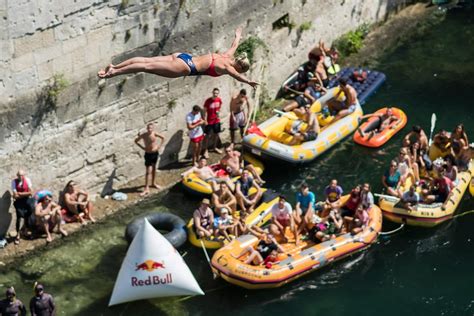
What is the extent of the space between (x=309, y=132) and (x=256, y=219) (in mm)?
3451

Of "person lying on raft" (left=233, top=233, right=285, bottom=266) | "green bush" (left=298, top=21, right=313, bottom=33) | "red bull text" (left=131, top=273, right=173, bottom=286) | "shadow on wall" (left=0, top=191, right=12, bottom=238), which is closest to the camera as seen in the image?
"red bull text" (left=131, top=273, right=173, bottom=286)

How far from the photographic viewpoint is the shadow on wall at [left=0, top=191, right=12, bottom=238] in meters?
19.5

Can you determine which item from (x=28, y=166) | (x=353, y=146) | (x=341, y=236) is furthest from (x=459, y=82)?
(x=28, y=166)

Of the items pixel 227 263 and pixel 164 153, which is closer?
pixel 227 263

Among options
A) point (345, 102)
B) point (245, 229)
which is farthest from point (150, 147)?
point (345, 102)

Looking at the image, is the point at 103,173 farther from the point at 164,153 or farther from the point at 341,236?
the point at 341,236

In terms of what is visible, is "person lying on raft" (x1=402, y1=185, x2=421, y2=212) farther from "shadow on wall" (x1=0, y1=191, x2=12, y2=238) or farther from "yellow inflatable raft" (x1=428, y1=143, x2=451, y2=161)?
"shadow on wall" (x1=0, y1=191, x2=12, y2=238)

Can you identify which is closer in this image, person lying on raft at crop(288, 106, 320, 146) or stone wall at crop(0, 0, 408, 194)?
stone wall at crop(0, 0, 408, 194)

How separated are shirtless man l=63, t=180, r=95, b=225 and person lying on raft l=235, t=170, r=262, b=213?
2.96 m

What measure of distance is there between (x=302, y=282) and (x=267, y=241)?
101cm

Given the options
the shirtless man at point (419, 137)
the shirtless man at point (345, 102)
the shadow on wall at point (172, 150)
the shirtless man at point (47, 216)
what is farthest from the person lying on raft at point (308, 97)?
the shirtless man at point (47, 216)

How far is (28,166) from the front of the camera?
19.6 m

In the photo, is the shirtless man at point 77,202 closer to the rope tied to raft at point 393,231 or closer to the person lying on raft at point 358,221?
the person lying on raft at point 358,221

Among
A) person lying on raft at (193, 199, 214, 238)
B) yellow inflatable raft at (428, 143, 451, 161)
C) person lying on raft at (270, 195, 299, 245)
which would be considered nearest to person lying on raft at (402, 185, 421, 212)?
yellow inflatable raft at (428, 143, 451, 161)
